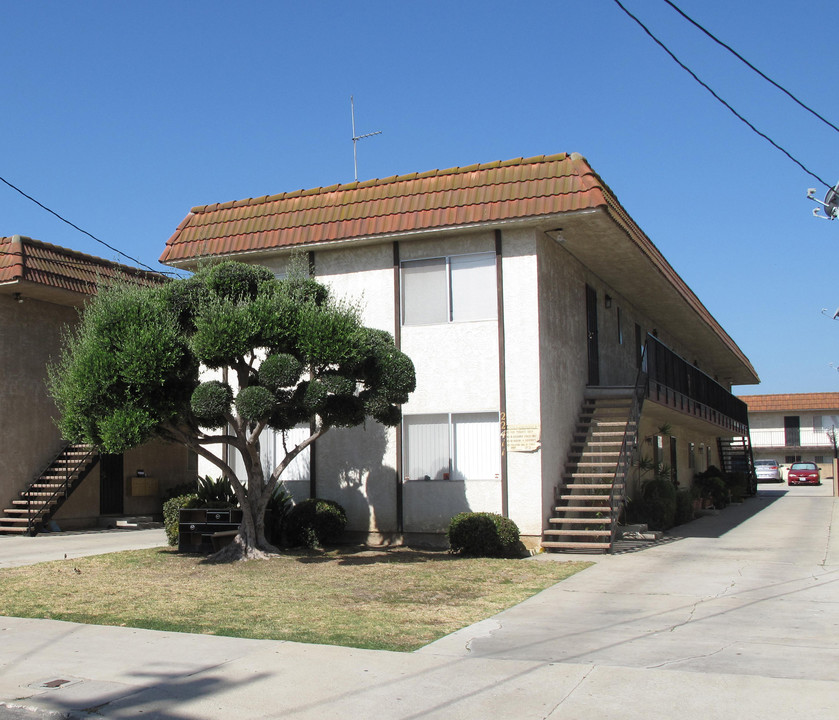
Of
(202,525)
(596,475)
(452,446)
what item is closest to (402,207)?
(452,446)

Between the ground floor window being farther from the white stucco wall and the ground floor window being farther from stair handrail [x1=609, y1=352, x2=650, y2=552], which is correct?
stair handrail [x1=609, y1=352, x2=650, y2=552]

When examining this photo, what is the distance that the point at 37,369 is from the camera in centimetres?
2205

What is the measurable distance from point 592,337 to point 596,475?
446 cm

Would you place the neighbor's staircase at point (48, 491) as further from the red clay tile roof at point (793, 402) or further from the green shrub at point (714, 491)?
the red clay tile roof at point (793, 402)

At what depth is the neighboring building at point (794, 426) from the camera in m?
63.7

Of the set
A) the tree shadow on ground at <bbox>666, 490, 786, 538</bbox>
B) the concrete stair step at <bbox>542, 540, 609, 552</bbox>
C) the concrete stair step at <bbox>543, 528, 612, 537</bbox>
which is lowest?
the tree shadow on ground at <bbox>666, 490, 786, 538</bbox>

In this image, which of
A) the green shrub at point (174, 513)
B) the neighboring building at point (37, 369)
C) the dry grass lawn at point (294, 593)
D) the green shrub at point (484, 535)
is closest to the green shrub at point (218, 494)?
the green shrub at point (174, 513)

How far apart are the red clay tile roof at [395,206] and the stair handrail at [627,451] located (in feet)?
14.9

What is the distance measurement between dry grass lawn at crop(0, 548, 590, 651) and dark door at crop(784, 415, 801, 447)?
57.0 meters

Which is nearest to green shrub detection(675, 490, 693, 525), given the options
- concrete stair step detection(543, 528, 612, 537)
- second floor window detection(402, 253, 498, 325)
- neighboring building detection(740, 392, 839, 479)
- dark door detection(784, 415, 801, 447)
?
concrete stair step detection(543, 528, 612, 537)

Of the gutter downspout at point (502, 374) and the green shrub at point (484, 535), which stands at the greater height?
the gutter downspout at point (502, 374)

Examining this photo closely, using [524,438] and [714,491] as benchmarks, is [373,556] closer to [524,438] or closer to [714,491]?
[524,438]

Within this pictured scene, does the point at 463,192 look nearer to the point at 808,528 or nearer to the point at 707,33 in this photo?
the point at 707,33

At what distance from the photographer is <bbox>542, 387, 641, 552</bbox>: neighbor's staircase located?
15.3 metres
